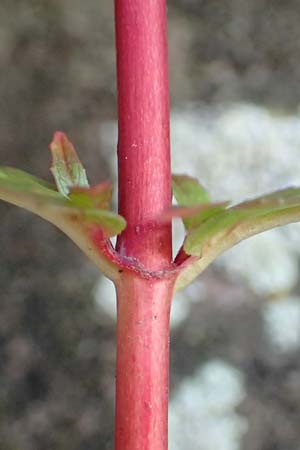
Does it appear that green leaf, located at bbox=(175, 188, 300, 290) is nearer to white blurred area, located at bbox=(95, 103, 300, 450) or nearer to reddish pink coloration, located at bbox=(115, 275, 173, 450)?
reddish pink coloration, located at bbox=(115, 275, 173, 450)

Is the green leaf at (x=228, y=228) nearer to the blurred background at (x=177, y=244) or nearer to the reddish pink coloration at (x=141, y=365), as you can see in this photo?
the reddish pink coloration at (x=141, y=365)

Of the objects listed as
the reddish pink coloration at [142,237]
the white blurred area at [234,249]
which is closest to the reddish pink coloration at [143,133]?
the reddish pink coloration at [142,237]

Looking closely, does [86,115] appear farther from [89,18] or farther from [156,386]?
[156,386]

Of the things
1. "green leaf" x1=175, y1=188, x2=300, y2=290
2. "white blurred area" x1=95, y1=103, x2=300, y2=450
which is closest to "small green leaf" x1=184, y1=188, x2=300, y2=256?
"green leaf" x1=175, y1=188, x2=300, y2=290

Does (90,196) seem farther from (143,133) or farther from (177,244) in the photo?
(177,244)

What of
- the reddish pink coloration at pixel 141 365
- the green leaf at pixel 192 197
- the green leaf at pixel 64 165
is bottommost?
the reddish pink coloration at pixel 141 365

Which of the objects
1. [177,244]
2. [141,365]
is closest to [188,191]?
[141,365]
